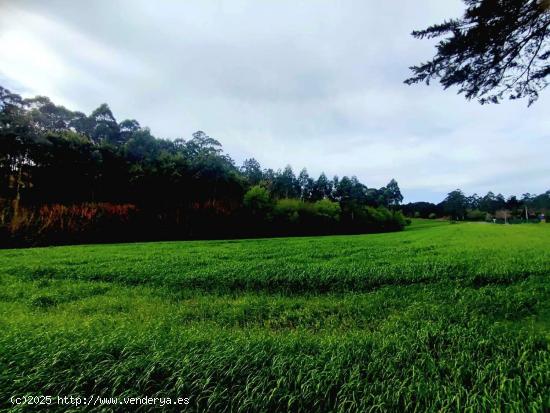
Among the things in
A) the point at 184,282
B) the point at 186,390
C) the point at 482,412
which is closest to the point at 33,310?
the point at 184,282

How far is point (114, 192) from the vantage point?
120ft

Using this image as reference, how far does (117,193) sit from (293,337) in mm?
38071

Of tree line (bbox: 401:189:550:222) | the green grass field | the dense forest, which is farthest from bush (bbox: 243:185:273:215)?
tree line (bbox: 401:189:550:222)

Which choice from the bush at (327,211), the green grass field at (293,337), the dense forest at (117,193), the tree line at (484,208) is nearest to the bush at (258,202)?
the dense forest at (117,193)

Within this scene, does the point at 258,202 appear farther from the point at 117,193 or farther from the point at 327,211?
the point at 117,193

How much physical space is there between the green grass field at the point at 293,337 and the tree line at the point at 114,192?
1410 cm

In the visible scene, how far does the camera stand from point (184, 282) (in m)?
8.58

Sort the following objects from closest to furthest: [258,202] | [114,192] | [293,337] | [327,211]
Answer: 1. [293,337]
2. [258,202]
3. [114,192]
4. [327,211]

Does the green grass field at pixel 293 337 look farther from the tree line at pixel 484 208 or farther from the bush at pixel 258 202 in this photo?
A: the tree line at pixel 484 208

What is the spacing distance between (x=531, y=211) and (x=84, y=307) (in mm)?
131152

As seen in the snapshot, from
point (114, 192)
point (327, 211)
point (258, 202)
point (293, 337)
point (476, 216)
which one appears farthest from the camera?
point (476, 216)

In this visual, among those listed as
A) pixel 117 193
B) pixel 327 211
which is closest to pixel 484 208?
pixel 327 211

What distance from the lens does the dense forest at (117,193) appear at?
2166cm

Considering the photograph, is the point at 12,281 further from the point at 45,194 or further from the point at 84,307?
the point at 45,194
